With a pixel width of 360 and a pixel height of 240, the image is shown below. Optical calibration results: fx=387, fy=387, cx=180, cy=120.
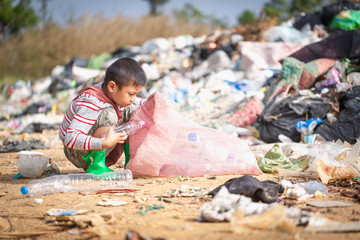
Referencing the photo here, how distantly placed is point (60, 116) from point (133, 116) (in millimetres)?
4149

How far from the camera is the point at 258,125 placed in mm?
4906

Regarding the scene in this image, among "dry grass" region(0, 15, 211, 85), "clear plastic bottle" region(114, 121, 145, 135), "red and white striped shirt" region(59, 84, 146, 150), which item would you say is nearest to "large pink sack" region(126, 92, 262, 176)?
"clear plastic bottle" region(114, 121, 145, 135)

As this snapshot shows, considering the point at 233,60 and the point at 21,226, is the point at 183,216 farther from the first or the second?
the point at 233,60

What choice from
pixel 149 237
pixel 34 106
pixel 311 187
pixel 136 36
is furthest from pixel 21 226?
pixel 136 36

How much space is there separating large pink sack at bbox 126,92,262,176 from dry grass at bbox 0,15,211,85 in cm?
925

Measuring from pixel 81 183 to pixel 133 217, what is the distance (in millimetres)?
791

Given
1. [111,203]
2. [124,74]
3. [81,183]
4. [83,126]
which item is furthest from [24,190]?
[124,74]

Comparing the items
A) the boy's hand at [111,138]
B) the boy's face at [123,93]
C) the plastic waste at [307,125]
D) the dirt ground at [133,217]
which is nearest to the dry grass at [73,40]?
the plastic waste at [307,125]

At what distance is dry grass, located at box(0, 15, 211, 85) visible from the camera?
1180 cm

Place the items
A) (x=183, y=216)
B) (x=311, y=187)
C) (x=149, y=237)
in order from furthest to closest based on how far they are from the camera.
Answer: (x=311, y=187), (x=183, y=216), (x=149, y=237)

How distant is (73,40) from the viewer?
12430mm

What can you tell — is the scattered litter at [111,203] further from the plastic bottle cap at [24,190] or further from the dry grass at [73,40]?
the dry grass at [73,40]

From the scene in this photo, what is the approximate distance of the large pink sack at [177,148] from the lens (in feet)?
9.18

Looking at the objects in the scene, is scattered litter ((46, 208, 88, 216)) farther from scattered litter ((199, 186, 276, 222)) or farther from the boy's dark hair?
the boy's dark hair
